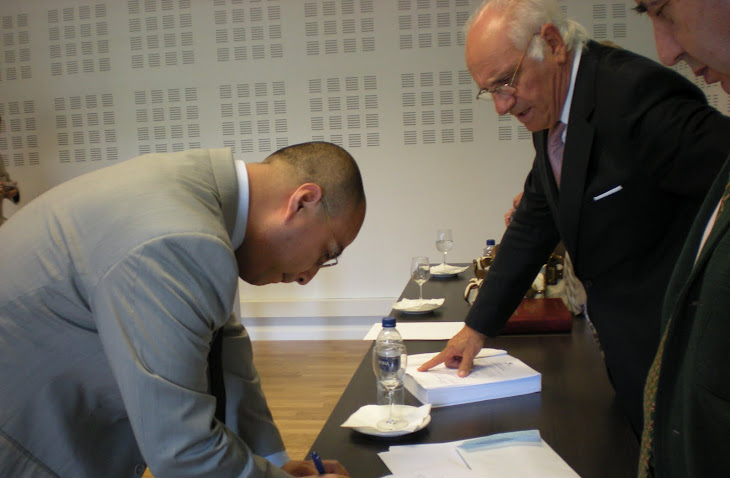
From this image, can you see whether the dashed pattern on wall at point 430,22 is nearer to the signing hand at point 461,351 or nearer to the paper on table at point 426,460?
the signing hand at point 461,351

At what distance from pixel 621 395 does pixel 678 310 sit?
2.35 ft

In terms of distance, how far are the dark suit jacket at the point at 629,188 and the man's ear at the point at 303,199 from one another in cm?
70

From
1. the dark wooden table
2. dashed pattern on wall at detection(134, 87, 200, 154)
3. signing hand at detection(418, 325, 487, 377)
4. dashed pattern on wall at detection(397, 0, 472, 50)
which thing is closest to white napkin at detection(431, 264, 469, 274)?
the dark wooden table

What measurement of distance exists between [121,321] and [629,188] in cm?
117

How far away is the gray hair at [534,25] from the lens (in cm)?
165

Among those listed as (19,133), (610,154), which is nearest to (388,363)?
(610,154)

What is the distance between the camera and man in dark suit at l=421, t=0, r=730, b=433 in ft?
4.78

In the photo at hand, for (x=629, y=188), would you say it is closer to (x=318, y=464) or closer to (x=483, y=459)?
(x=483, y=459)

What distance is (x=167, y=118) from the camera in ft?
18.8

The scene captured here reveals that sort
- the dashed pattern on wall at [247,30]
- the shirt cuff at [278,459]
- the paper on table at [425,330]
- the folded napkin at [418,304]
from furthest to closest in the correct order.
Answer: the dashed pattern on wall at [247,30]
the folded napkin at [418,304]
the paper on table at [425,330]
the shirt cuff at [278,459]

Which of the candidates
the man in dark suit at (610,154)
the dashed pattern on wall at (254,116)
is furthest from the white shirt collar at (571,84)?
the dashed pattern on wall at (254,116)

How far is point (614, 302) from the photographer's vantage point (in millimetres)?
1614

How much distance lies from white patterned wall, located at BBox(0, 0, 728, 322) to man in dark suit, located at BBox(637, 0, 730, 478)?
14.3ft

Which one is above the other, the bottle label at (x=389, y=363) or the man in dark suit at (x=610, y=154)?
the man in dark suit at (x=610, y=154)
